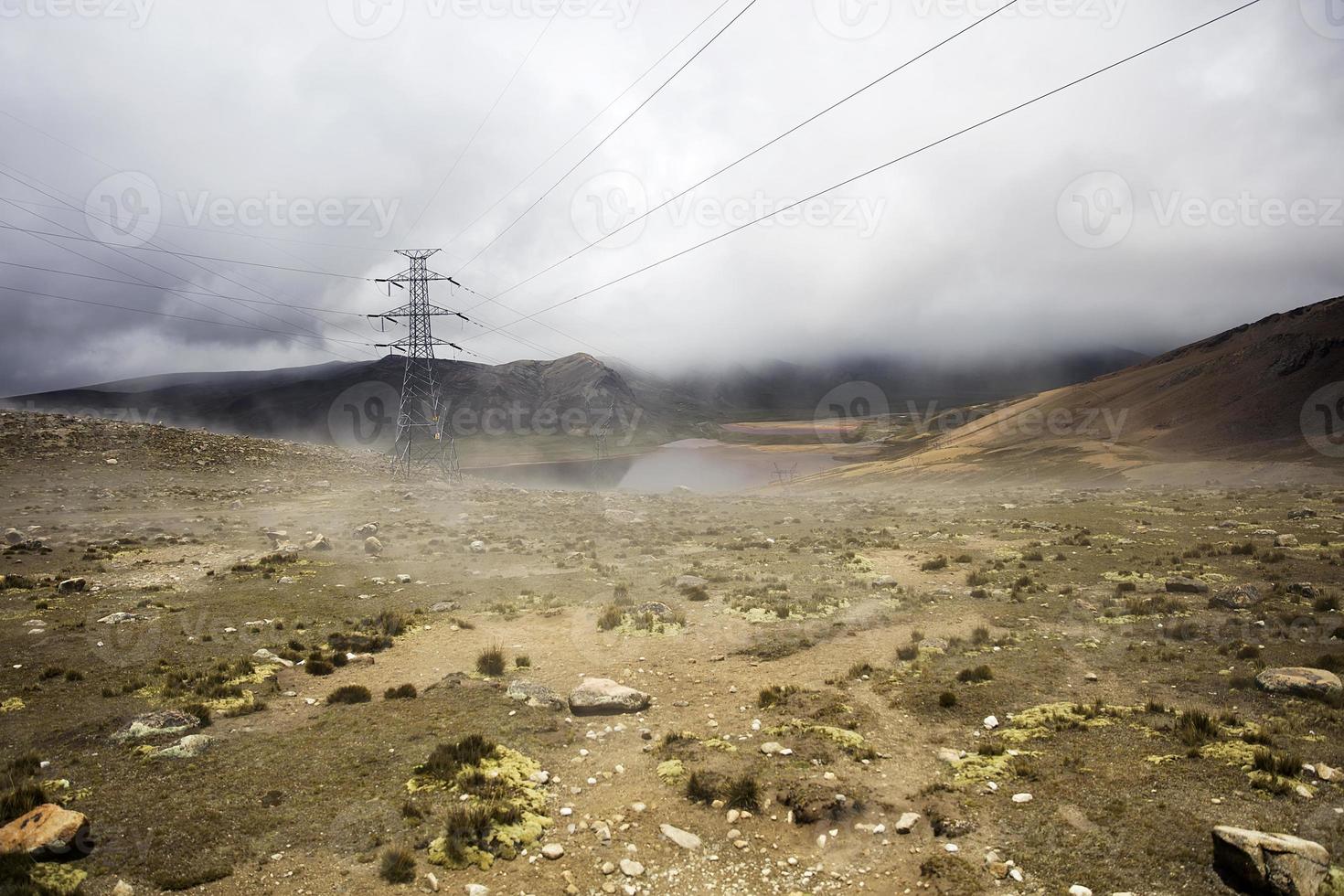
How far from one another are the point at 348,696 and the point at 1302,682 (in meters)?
15.4

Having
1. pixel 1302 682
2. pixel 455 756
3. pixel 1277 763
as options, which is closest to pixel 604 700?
pixel 455 756

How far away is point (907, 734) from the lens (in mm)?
9148

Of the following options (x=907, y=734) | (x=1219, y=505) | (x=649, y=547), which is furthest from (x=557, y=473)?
(x=907, y=734)

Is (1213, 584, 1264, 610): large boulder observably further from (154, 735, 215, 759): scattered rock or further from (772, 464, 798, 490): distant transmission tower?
(772, 464, 798, 490): distant transmission tower

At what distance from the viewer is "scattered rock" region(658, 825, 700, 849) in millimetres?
6852

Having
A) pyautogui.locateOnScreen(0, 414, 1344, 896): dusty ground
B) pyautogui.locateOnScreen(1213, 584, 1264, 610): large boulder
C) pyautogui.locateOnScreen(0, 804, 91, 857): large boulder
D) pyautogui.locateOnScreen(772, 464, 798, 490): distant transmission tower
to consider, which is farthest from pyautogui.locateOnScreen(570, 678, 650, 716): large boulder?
pyautogui.locateOnScreen(772, 464, 798, 490): distant transmission tower

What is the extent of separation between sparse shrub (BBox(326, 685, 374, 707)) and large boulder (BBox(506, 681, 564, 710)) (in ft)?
8.28

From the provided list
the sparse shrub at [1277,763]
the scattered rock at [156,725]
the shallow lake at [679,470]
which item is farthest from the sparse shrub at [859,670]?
the shallow lake at [679,470]

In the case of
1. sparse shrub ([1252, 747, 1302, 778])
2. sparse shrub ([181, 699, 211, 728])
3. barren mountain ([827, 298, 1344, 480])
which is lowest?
sparse shrub ([181, 699, 211, 728])

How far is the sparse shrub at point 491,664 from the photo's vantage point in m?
12.3

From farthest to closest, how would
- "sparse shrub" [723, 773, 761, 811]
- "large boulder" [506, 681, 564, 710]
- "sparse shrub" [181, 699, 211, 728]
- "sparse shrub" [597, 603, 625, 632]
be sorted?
1. "sparse shrub" [597, 603, 625, 632]
2. "large boulder" [506, 681, 564, 710]
3. "sparse shrub" [181, 699, 211, 728]
4. "sparse shrub" [723, 773, 761, 811]

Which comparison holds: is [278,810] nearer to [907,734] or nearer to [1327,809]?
[907,734]

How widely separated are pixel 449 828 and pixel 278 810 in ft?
7.63

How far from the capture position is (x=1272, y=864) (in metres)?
5.28
